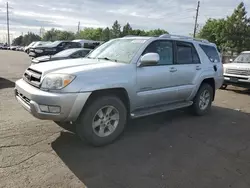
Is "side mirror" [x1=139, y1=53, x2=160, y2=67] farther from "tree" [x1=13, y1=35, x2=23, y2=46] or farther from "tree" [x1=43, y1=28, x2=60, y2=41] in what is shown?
"tree" [x1=13, y1=35, x2=23, y2=46]

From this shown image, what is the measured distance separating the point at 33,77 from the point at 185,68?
3.16m

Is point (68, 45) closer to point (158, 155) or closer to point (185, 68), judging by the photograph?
point (185, 68)

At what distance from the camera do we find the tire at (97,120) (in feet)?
13.0

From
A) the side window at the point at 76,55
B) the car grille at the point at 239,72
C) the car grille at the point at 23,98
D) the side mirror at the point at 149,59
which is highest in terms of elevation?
the side window at the point at 76,55

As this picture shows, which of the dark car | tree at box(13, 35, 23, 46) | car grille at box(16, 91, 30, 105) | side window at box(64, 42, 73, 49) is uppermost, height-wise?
tree at box(13, 35, 23, 46)

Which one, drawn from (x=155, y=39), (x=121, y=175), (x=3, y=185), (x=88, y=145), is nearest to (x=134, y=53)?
(x=155, y=39)

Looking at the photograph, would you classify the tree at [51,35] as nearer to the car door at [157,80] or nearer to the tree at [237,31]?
the tree at [237,31]

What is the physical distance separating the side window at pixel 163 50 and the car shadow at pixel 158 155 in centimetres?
137

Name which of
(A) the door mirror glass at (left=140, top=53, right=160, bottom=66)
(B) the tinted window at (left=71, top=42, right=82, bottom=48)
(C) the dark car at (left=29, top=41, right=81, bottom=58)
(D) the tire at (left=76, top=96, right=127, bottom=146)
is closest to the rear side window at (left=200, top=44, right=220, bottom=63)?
(A) the door mirror glass at (left=140, top=53, right=160, bottom=66)

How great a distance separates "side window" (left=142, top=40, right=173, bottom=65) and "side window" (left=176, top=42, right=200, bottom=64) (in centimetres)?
25

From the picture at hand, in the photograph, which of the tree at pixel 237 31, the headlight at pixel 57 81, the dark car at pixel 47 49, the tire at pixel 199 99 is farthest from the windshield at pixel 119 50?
the tree at pixel 237 31

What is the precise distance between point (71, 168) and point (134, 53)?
2294 millimetres

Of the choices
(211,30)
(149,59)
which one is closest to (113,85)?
(149,59)

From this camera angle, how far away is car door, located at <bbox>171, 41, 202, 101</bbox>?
545cm
